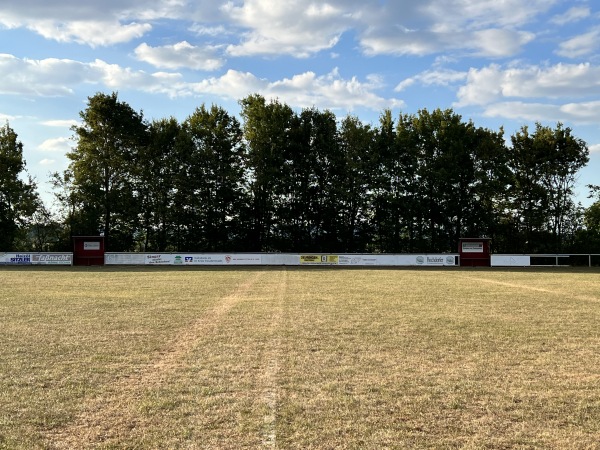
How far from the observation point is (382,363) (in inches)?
317

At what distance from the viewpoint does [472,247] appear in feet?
149

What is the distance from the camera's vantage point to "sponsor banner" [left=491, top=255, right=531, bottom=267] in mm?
45250

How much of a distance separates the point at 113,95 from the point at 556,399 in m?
55.0

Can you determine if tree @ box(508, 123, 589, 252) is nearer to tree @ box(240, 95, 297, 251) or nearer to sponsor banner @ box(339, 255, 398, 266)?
sponsor banner @ box(339, 255, 398, 266)

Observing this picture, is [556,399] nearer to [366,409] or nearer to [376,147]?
[366,409]

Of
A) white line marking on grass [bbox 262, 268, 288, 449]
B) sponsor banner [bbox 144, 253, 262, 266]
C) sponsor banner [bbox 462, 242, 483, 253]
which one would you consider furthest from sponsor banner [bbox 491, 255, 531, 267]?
white line marking on grass [bbox 262, 268, 288, 449]

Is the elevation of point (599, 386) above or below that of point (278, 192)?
below

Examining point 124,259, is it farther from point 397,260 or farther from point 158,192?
point 397,260

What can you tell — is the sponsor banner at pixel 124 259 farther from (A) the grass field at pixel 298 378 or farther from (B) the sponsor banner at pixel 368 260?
(A) the grass field at pixel 298 378

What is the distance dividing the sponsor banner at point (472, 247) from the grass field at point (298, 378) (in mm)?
31967

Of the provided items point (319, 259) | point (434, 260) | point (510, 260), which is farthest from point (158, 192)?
point (510, 260)

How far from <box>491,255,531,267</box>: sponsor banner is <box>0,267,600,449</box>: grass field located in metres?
32.3

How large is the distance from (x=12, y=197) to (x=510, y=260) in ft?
159

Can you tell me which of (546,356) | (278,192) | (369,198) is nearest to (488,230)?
(369,198)
